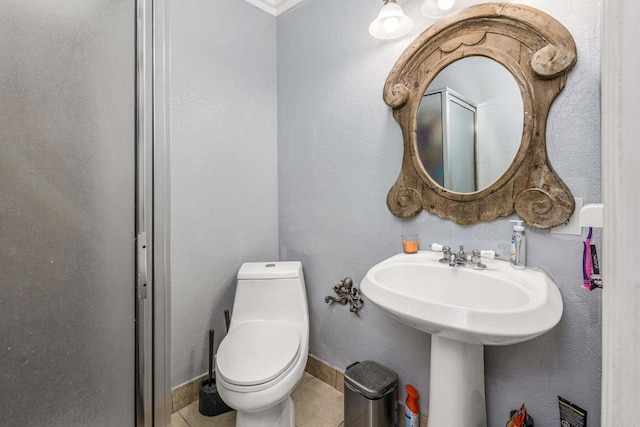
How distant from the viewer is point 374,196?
142cm

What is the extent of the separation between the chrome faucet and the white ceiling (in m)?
1.74

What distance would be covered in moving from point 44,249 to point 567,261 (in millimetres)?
1421

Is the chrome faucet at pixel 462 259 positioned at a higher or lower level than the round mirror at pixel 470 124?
lower

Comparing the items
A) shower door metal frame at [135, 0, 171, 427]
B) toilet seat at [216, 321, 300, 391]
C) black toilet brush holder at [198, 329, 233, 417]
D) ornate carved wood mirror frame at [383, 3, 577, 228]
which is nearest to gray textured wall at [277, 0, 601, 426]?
ornate carved wood mirror frame at [383, 3, 577, 228]

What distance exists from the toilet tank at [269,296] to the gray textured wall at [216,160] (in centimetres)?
22

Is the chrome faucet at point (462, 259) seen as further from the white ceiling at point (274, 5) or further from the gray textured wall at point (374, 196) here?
the white ceiling at point (274, 5)

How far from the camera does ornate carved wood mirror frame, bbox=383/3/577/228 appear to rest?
0.93m

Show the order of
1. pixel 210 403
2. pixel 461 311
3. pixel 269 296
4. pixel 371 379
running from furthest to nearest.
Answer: pixel 269 296
pixel 210 403
pixel 371 379
pixel 461 311

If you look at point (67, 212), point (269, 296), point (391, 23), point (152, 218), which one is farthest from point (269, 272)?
point (391, 23)

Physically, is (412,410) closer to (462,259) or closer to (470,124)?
(462,259)

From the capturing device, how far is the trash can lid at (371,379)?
1205 millimetres

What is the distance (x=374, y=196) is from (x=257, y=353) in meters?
0.90

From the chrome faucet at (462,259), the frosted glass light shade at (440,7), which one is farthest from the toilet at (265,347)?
the frosted glass light shade at (440,7)

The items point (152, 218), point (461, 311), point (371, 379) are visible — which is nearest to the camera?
point (461, 311)
